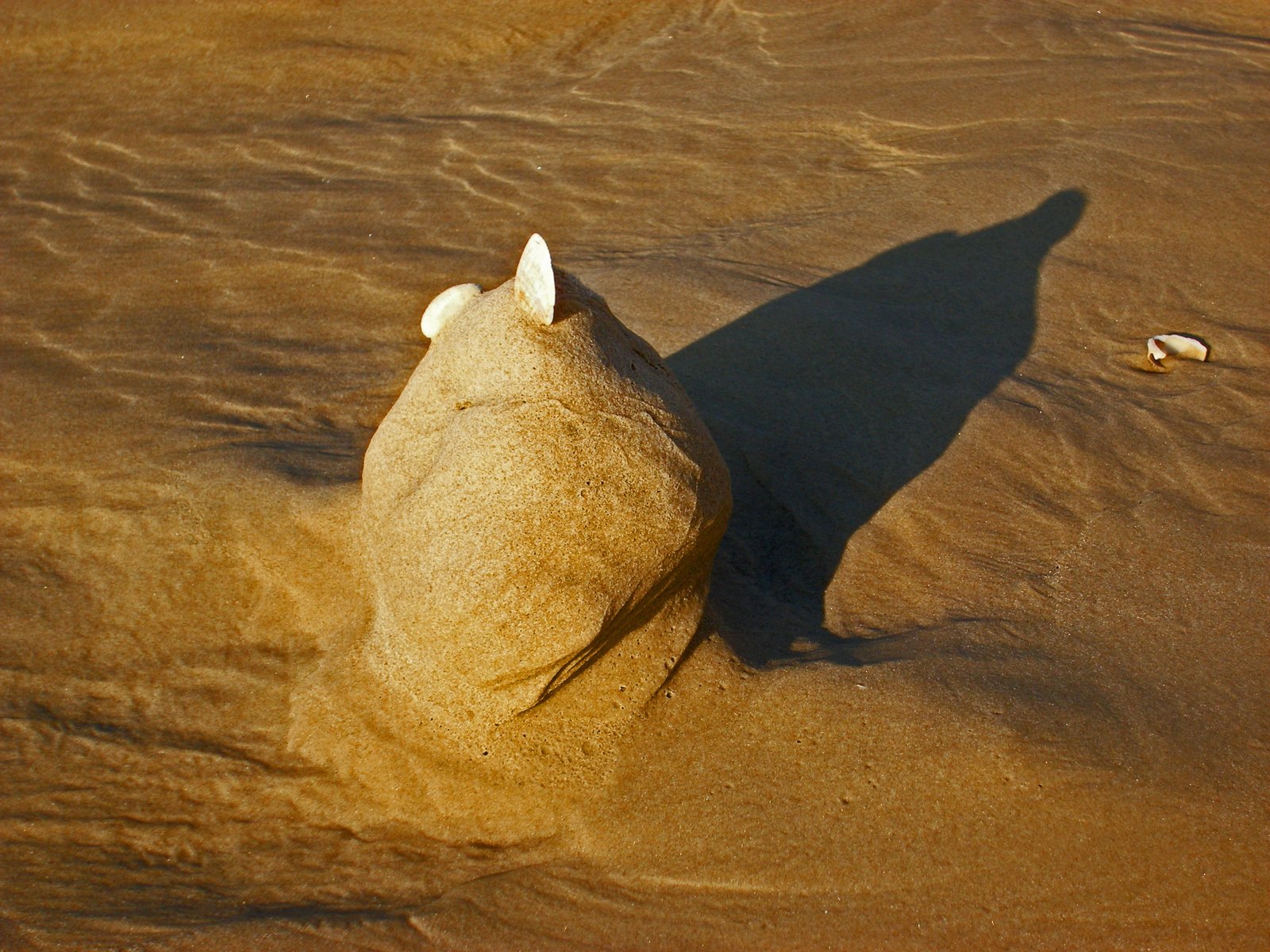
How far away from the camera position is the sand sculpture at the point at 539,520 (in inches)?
93.1

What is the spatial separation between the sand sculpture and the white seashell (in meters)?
2.14

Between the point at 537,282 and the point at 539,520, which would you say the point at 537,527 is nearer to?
the point at 539,520

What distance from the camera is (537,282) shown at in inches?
93.0

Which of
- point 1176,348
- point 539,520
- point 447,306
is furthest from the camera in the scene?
point 1176,348

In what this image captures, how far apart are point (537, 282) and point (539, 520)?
0.51 metres

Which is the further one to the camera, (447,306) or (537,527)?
(447,306)

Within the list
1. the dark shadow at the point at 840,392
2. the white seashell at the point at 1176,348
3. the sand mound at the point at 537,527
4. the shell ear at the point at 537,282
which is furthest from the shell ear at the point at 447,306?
the white seashell at the point at 1176,348

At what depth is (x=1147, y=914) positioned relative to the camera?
2.15m

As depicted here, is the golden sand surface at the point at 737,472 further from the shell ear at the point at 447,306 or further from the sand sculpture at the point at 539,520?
the shell ear at the point at 447,306

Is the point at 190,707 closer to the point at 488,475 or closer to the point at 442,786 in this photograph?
the point at 442,786

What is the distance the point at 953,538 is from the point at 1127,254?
80.3 inches

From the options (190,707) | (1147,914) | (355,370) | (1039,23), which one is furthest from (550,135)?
(1147,914)

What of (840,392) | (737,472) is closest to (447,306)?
(737,472)

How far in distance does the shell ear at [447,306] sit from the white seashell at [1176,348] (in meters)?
2.54
